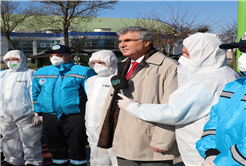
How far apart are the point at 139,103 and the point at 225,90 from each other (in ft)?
2.78

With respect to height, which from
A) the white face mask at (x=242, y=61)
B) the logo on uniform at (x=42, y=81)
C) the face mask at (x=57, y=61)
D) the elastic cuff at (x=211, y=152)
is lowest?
the elastic cuff at (x=211, y=152)

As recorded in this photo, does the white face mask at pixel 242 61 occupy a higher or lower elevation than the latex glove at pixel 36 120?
higher

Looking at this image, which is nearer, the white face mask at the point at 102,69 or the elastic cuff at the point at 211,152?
the elastic cuff at the point at 211,152

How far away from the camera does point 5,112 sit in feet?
14.8

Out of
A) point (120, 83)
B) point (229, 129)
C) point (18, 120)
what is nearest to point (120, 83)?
point (120, 83)

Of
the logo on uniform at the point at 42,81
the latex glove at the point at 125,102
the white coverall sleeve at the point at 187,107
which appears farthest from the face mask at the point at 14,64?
the white coverall sleeve at the point at 187,107

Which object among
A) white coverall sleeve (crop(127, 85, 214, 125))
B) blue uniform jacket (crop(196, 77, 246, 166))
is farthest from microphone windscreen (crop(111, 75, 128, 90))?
blue uniform jacket (crop(196, 77, 246, 166))

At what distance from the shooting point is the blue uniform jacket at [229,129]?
4.33 ft

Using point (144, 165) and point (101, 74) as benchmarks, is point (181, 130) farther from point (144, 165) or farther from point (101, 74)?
point (101, 74)

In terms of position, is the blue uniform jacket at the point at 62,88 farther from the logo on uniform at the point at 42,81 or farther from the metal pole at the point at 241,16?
the metal pole at the point at 241,16

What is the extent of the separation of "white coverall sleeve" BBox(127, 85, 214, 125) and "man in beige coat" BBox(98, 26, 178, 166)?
286 millimetres

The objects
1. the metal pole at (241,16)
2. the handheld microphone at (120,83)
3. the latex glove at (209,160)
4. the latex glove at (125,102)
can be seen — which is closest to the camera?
the latex glove at (209,160)

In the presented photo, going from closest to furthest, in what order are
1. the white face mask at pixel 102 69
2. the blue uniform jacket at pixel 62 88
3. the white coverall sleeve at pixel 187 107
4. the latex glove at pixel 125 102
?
the white coverall sleeve at pixel 187 107, the latex glove at pixel 125 102, the white face mask at pixel 102 69, the blue uniform jacket at pixel 62 88

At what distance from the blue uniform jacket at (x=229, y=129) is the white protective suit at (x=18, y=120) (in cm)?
359
